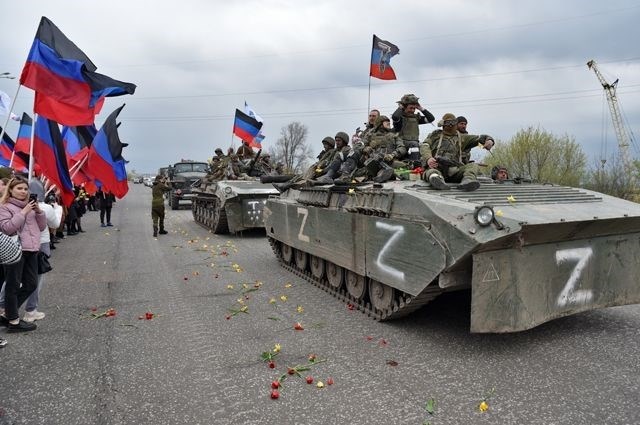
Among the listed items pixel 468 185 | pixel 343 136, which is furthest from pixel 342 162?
pixel 468 185

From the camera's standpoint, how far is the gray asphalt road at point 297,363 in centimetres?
352

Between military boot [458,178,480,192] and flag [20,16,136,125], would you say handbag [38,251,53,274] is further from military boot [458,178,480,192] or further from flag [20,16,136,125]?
military boot [458,178,480,192]

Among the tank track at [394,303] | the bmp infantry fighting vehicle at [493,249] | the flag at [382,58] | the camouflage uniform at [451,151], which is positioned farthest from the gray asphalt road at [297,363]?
the flag at [382,58]

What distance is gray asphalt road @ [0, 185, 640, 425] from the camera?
139 inches

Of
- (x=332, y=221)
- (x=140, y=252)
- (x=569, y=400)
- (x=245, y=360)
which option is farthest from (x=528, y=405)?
(x=140, y=252)

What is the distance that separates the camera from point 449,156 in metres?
6.16

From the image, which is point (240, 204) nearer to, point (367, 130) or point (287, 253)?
point (287, 253)

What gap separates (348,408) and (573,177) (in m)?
29.1

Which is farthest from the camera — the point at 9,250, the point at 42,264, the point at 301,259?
the point at 301,259

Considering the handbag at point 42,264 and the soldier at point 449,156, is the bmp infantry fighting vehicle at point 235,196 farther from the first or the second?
the handbag at point 42,264

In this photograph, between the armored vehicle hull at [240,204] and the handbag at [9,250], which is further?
the armored vehicle hull at [240,204]

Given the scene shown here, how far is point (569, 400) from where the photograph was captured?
12.0 ft

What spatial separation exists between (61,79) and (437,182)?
15.0ft

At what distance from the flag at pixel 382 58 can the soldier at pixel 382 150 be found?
240 centimetres
